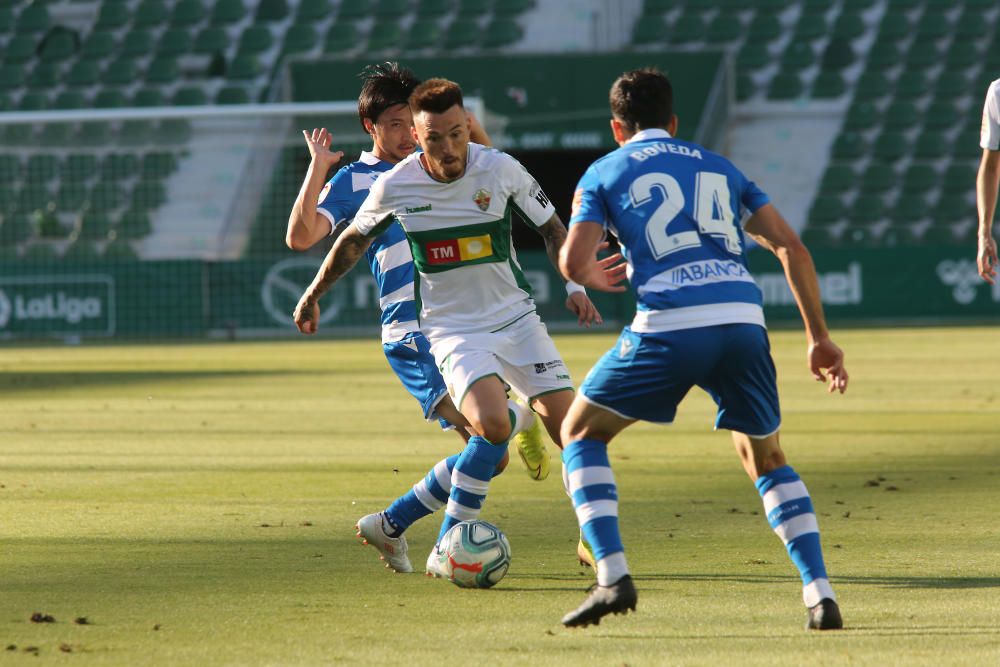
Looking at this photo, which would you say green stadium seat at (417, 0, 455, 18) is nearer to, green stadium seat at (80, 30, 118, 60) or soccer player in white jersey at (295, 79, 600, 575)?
green stadium seat at (80, 30, 118, 60)

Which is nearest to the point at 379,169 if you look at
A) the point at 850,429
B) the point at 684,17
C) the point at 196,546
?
the point at 196,546

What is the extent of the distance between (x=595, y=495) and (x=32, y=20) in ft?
103

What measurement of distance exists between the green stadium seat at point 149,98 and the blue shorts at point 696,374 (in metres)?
28.3

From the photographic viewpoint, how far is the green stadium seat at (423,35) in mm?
31513

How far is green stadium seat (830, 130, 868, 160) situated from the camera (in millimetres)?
30594

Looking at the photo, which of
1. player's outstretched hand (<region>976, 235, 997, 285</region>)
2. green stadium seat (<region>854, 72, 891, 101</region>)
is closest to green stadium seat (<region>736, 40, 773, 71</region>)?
green stadium seat (<region>854, 72, 891, 101</region>)

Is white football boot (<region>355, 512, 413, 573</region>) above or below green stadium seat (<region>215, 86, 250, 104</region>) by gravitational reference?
above

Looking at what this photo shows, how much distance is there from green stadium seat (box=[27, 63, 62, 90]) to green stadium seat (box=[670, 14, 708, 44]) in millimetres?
12635

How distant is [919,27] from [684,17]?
4.69m

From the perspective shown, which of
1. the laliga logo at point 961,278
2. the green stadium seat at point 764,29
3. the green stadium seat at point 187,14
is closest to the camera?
the laliga logo at point 961,278

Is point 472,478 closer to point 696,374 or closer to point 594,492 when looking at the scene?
point 594,492

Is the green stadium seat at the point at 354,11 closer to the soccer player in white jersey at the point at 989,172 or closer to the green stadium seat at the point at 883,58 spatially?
the green stadium seat at the point at 883,58

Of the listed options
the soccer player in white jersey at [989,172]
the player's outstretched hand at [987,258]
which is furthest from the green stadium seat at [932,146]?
the player's outstretched hand at [987,258]

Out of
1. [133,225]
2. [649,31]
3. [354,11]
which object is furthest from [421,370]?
[354,11]
